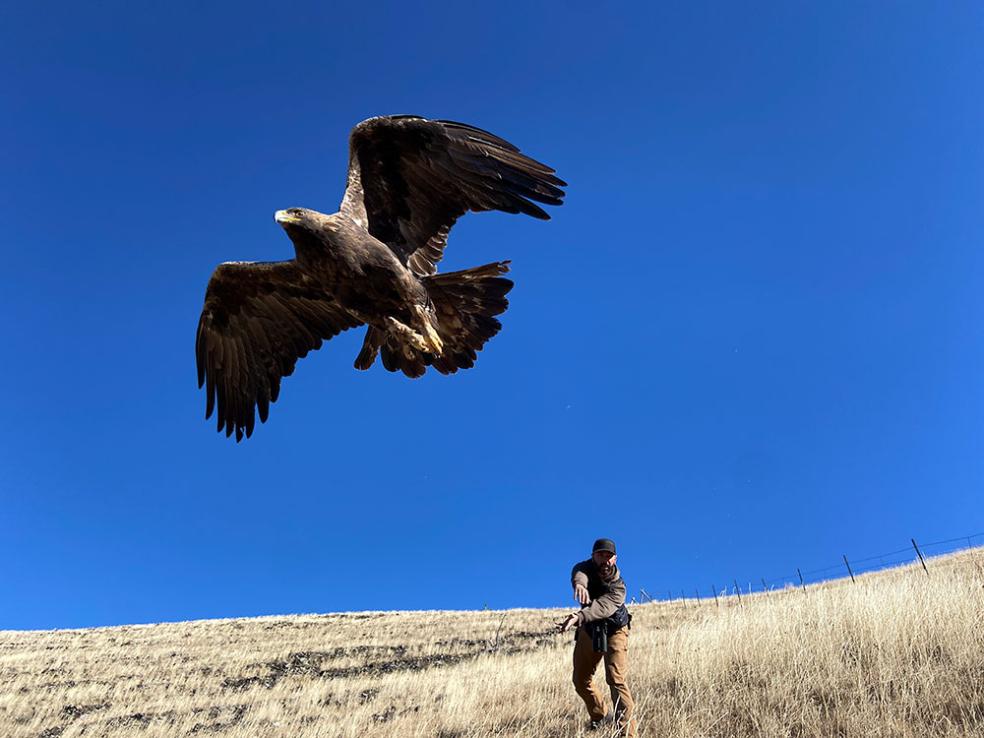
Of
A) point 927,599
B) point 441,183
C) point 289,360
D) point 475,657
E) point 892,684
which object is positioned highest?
point 441,183

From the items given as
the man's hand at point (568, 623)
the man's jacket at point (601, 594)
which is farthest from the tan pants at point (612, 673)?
the man's hand at point (568, 623)

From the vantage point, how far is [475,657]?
47.0 ft

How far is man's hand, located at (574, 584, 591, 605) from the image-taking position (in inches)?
207

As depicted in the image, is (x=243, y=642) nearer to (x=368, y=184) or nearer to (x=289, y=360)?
(x=289, y=360)

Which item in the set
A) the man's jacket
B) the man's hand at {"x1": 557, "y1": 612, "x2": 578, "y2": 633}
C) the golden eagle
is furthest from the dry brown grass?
the golden eagle

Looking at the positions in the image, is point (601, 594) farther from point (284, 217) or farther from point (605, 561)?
point (284, 217)

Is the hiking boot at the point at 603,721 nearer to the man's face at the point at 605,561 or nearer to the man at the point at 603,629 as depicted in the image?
the man at the point at 603,629

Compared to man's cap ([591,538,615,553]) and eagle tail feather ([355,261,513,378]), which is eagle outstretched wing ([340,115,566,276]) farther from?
man's cap ([591,538,615,553])

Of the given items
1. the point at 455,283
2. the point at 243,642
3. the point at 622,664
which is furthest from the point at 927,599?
the point at 243,642

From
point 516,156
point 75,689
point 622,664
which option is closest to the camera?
point 622,664

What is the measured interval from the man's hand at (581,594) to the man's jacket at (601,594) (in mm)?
60

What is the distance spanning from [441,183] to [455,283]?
38.2 inches

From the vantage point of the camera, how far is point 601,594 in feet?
18.2

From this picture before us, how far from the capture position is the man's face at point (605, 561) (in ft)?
18.0
